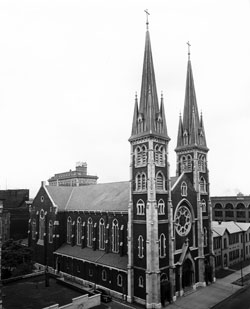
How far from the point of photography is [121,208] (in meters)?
44.1

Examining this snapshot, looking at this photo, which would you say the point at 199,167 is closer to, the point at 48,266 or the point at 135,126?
the point at 135,126

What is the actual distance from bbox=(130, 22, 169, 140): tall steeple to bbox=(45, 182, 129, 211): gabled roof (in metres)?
11.4

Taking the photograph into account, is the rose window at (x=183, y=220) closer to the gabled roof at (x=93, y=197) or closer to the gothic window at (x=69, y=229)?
the gabled roof at (x=93, y=197)

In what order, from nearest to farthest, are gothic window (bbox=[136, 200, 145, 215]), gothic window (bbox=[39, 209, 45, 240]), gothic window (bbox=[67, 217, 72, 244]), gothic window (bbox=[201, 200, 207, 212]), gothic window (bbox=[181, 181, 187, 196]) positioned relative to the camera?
gothic window (bbox=[136, 200, 145, 215]) → gothic window (bbox=[181, 181, 187, 196]) → gothic window (bbox=[201, 200, 207, 212]) → gothic window (bbox=[67, 217, 72, 244]) → gothic window (bbox=[39, 209, 45, 240])

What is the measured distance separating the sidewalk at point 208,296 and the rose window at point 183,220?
877cm

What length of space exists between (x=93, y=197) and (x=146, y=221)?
17.7 meters

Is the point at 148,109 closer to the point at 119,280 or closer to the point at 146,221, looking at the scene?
the point at 146,221

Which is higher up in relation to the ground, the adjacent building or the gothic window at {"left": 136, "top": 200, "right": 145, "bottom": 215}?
the adjacent building

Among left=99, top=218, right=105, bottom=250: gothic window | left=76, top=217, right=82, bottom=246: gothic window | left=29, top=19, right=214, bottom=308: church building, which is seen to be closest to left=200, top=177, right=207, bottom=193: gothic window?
left=29, top=19, right=214, bottom=308: church building

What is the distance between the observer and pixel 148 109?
135 feet

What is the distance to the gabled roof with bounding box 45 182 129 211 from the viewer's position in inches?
1844

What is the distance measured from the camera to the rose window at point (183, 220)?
142 feet

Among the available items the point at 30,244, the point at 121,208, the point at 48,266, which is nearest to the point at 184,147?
the point at 121,208

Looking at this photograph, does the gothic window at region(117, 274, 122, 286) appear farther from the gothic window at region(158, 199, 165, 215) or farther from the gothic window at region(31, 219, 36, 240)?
the gothic window at region(31, 219, 36, 240)
